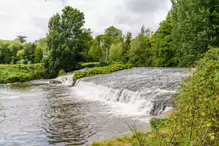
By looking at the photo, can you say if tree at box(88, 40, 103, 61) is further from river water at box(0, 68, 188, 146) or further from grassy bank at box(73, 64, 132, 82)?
river water at box(0, 68, 188, 146)

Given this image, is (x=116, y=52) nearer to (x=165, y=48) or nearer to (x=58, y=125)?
(x=165, y=48)

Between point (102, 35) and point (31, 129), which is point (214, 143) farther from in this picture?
point (102, 35)

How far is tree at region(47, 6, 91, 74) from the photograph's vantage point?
35.1 m

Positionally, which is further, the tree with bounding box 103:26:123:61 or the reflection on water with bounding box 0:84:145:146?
the tree with bounding box 103:26:123:61

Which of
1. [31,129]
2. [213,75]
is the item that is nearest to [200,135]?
[213,75]

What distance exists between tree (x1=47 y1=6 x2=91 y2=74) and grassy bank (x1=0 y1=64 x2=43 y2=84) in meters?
2.81

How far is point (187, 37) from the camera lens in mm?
23016

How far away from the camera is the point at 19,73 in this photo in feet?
110

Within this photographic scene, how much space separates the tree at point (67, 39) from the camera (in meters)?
35.1

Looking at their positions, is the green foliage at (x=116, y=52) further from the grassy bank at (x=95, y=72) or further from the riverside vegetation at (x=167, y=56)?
the grassy bank at (x=95, y=72)

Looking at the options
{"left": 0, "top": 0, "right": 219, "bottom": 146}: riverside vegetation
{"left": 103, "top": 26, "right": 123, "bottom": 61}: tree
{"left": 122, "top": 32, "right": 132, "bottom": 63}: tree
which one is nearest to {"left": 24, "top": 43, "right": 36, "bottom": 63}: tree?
{"left": 0, "top": 0, "right": 219, "bottom": 146}: riverside vegetation

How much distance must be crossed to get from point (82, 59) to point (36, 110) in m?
26.1

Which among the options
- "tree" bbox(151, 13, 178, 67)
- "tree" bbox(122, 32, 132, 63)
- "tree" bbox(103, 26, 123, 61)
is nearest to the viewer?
"tree" bbox(151, 13, 178, 67)

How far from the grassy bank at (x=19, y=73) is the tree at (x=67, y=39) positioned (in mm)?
2806
